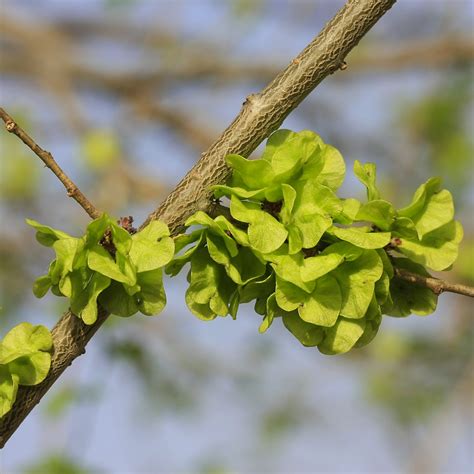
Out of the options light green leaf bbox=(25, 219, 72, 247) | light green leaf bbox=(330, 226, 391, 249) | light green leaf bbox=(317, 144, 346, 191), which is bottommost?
light green leaf bbox=(25, 219, 72, 247)

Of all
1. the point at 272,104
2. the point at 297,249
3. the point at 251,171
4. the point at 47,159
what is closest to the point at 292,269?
the point at 297,249

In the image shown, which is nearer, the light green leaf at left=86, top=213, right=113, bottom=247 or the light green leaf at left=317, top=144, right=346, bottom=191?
the light green leaf at left=86, top=213, right=113, bottom=247

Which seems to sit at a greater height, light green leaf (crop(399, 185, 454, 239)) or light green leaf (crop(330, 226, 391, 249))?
light green leaf (crop(399, 185, 454, 239))

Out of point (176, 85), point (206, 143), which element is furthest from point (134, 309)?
point (176, 85)

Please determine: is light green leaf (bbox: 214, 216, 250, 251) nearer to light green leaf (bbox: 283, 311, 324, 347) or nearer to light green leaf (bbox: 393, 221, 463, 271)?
light green leaf (bbox: 283, 311, 324, 347)

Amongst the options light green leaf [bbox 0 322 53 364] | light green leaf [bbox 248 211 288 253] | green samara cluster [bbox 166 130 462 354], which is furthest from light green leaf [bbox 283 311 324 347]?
light green leaf [bbox 0 322 53 364]

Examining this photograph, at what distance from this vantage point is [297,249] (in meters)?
0.96

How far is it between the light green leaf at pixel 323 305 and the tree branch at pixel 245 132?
7.3 inches

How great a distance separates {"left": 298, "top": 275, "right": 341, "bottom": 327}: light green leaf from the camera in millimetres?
968

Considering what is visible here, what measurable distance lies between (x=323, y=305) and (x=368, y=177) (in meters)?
0.21

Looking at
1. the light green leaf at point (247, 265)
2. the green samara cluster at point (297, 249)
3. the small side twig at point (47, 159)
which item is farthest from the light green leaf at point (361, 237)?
the small side twig at point (47, 159)

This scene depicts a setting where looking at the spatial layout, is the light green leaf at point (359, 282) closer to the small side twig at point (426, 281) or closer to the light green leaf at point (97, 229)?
the small side twig at point (426, 281)

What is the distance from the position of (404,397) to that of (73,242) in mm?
4260

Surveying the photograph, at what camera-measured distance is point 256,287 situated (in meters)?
0.99
